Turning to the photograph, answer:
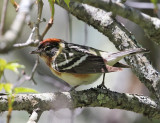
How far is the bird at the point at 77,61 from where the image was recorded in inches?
179

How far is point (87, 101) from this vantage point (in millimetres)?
4094

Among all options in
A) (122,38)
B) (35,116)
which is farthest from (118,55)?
(35,116)

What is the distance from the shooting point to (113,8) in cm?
270

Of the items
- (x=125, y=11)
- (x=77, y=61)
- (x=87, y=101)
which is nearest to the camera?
(x=125, y=11)

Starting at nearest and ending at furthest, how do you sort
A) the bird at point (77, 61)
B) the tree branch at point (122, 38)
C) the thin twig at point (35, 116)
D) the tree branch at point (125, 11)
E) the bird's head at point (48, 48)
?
the tree branch at point (125, 11)
the thin twig at point (35, 116)
the tree branch at point (122, 38)
the bird at point (77, 61)
the bird's head at point (48, 48)

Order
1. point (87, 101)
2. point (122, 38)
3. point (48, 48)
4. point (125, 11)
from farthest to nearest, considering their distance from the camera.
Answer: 1. point (48, 48)
2. point (122, 38)
3. point (87, 101)
4. point (125, 11)

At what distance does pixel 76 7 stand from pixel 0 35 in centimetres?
275

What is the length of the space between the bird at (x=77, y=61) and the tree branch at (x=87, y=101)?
0.39 m

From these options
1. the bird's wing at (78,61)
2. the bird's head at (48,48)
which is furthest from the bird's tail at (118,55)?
the bird's head at (48,48)

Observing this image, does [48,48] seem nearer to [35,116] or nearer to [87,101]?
[87,101]

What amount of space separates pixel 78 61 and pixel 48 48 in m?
0.60

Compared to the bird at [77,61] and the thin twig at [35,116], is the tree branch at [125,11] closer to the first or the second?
the bird at [77,61]

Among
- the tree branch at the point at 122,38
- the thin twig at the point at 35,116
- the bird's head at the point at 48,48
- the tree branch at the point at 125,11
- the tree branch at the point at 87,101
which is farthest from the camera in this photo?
the bird's head at the point at 48,48

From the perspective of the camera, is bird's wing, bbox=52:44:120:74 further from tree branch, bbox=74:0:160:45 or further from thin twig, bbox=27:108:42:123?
thin twig, bbox=27:108:42:123
